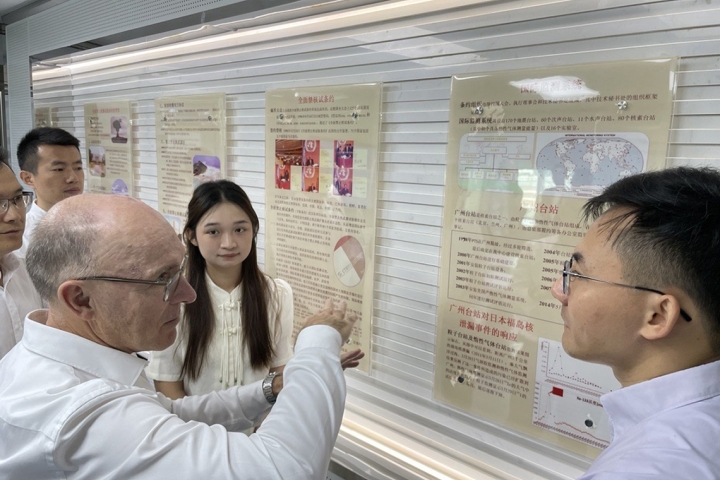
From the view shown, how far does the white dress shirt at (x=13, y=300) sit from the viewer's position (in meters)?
2.07

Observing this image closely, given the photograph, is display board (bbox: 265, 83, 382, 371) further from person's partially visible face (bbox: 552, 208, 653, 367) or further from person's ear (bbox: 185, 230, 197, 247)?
person's partially visible face (bbox: 552, 208, 653, 367)

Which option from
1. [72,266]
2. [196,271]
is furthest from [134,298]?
[196,271]

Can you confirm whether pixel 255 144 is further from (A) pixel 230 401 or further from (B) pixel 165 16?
(A) pixel 230 401

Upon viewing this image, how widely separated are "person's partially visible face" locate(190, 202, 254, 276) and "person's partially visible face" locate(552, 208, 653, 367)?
1415mm

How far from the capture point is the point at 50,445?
0.99 meters

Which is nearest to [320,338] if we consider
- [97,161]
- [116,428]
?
[116,428]

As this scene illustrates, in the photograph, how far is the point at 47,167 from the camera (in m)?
3.16

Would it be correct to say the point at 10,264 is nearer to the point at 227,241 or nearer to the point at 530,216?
the point at 227,241

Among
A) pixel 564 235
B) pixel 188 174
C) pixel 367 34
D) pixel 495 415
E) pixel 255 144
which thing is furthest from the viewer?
pixel 188 174

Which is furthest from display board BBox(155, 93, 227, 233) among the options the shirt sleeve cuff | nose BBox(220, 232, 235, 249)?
the shirt sleeve cuff

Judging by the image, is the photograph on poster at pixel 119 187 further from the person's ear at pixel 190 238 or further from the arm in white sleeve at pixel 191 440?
the arm in white sleeve at pixel 191 440

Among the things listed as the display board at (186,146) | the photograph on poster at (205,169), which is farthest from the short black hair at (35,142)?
the photograph on poster at (205,169)

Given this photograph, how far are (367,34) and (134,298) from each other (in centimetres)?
150

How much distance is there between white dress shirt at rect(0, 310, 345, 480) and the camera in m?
1.01
